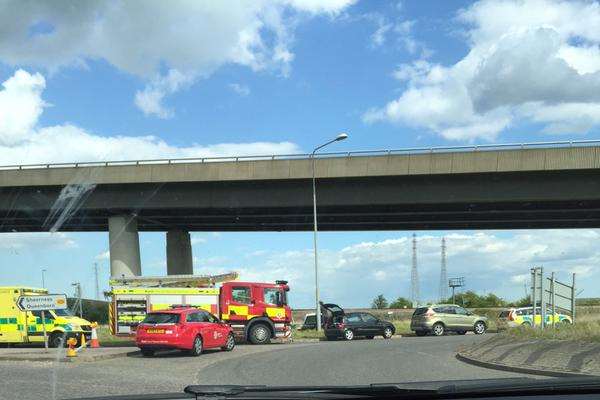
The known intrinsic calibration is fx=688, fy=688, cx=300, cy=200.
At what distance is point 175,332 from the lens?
20.6 meters

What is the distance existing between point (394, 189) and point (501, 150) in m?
6.07

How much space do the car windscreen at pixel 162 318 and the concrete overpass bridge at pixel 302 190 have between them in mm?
14150

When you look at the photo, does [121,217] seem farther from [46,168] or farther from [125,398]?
[125,398]

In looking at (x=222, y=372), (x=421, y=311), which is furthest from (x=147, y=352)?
(x=421, y=311)

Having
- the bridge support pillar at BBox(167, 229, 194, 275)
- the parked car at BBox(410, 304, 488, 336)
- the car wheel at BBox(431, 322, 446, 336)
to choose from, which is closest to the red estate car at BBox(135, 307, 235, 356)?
the parked car at BBox(410, 304, 488, 336)

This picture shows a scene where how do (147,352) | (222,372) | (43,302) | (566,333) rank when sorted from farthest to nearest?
(147,352)
(43,302)
(566,333)
(222,372)

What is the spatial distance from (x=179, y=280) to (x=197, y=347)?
716cm

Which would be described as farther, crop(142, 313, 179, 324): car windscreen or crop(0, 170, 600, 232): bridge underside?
crop(0, 170, 600, 232): bridge underside

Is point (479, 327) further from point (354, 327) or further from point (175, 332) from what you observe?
point (175, 332)

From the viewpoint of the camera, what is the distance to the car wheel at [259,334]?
92.4ft

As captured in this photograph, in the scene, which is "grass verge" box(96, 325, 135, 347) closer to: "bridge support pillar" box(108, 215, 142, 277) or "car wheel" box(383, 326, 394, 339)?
"bridge support pillar" box(108, 215, 142, 277)

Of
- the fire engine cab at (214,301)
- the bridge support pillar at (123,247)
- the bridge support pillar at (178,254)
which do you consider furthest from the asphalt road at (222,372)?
the bridge support pillar at (178,254)

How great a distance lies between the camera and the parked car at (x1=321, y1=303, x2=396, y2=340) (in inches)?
1292

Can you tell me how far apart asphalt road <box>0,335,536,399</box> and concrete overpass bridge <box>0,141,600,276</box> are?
1723 cm
